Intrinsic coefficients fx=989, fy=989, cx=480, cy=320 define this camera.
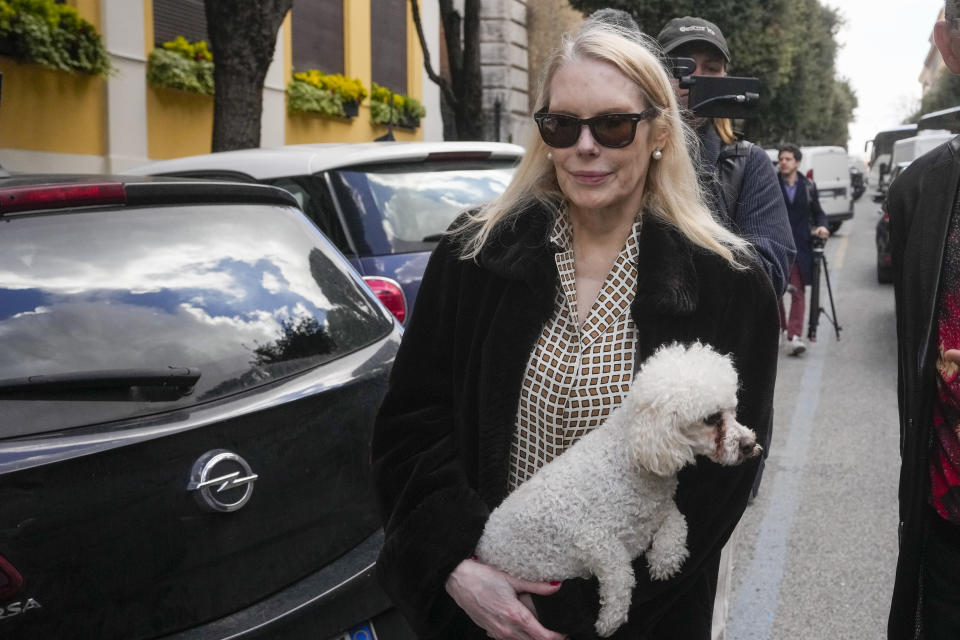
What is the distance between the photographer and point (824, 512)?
17.9ft

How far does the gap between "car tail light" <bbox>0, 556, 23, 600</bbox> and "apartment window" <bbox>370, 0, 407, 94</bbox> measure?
1711 centimetres

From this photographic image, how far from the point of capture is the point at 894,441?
22.7 feet

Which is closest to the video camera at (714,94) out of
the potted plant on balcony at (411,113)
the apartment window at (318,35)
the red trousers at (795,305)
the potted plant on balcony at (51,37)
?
the red trousers at (795,305)

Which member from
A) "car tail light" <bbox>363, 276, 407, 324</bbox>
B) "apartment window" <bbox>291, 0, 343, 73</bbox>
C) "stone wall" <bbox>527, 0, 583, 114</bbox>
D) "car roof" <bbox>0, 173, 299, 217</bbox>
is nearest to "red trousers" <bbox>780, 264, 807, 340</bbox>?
"car tail light" <bbox>363, 276, 407, 324</bbox>

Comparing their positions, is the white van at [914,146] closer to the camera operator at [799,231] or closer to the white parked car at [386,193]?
the camera operator at [799,231]

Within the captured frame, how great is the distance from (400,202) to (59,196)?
2730 millimetres

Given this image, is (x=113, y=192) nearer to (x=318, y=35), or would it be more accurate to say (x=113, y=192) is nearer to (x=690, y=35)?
(x=690, y=35)

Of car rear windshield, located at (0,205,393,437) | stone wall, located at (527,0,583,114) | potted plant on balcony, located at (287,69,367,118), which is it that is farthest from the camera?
stone wall, located at (527,0,583,114)

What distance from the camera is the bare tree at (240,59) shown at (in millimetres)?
8719

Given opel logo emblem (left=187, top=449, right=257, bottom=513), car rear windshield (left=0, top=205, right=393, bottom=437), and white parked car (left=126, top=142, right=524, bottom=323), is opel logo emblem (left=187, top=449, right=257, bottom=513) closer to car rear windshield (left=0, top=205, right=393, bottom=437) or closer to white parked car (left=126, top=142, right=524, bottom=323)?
car rear windshield (left=0, top=205, right=393, bottom=437)

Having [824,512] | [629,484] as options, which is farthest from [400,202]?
[629,484]

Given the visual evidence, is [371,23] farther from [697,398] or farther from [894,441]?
[697,398]

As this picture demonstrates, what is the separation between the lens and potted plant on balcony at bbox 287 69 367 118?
15.3 metres

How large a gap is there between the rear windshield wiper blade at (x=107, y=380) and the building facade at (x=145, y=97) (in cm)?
843
